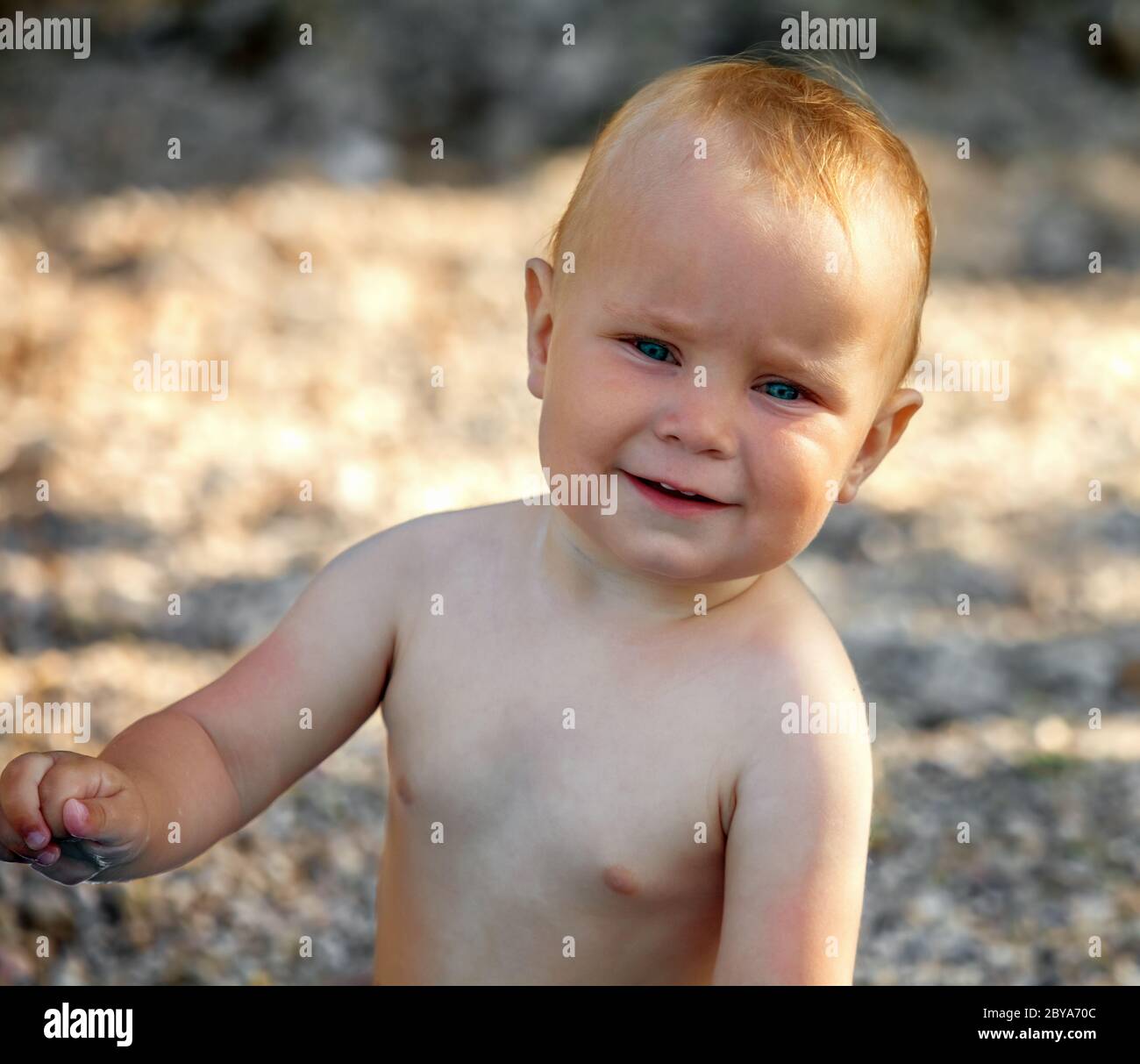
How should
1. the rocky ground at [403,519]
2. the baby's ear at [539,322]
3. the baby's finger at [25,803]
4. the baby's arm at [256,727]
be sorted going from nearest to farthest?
the baby's finger at [25,803]
the baby's arm at [256,727]
the baby's ear at [539,322]
the rocky ground at [403,519]

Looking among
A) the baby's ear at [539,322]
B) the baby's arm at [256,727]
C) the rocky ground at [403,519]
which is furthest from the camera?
the rocky ground at [403,519]

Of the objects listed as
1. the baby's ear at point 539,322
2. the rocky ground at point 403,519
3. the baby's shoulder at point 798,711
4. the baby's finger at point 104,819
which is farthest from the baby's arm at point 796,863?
the rocky ground at point 403,519

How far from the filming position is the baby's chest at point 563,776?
4.07ft

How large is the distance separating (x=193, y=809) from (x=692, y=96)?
76 cm

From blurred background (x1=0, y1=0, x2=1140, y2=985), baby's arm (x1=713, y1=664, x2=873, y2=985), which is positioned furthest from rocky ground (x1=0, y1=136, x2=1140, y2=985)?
baby's arm (x1=713, y1=664, x2=873, y2=985)

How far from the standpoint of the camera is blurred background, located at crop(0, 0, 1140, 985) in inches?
88.5

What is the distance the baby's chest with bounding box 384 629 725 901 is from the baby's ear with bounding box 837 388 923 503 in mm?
249

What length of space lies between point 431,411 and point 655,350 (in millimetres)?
2526

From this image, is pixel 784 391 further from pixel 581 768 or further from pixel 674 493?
pixel 581 768

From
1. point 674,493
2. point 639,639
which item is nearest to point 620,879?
point 639,639

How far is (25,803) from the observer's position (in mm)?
1095

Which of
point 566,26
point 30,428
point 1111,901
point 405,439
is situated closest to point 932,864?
point 1111,901

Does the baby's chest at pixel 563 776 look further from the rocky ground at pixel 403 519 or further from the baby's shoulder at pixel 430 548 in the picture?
the rocky ground at pixel 403 519
